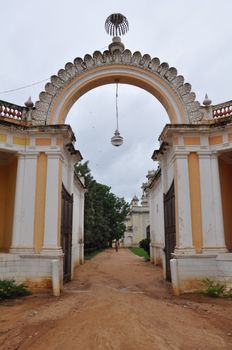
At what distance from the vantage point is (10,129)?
8.69 m

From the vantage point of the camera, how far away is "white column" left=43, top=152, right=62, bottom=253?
8.33 metres

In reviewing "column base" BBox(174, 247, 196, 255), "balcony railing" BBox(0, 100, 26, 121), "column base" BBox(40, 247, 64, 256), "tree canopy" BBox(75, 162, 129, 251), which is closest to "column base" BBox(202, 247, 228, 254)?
"column base" BBox(174, 247, 196, 255)

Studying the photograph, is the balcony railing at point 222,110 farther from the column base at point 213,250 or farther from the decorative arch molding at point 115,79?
the column base at point 213,250

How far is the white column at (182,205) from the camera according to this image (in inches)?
326

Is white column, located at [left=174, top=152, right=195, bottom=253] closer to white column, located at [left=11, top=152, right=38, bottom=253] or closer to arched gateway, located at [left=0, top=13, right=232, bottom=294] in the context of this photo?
arched gateway, located at [left=0, top=13, right=232, bottom=294]

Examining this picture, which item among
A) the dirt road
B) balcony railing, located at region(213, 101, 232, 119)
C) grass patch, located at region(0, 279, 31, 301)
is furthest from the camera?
balcony railing, located at region(213, 101, 232, 119)

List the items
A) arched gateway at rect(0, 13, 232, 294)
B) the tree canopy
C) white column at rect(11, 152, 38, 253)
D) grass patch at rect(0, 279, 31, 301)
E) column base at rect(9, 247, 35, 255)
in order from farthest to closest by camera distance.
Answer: the tree canopy < white column at rect(11, 152, 38, 253) < column base at rect(9, 247, 35, 255) < arched gateway at rect(0, 13, 232, 294) < grass patch at rect(0, 279, 31, 301)

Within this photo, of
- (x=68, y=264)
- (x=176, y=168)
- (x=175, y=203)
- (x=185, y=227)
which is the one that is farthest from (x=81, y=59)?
(x=68, y=264)

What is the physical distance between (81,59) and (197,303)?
7.37m

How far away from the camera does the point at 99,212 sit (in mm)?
30078

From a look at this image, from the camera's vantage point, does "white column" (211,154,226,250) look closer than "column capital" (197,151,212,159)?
Yes

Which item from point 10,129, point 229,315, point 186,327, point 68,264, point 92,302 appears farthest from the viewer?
point 68,264

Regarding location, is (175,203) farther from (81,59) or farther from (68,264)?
(81,59)

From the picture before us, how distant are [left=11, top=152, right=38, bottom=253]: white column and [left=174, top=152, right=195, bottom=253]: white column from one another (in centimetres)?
392
